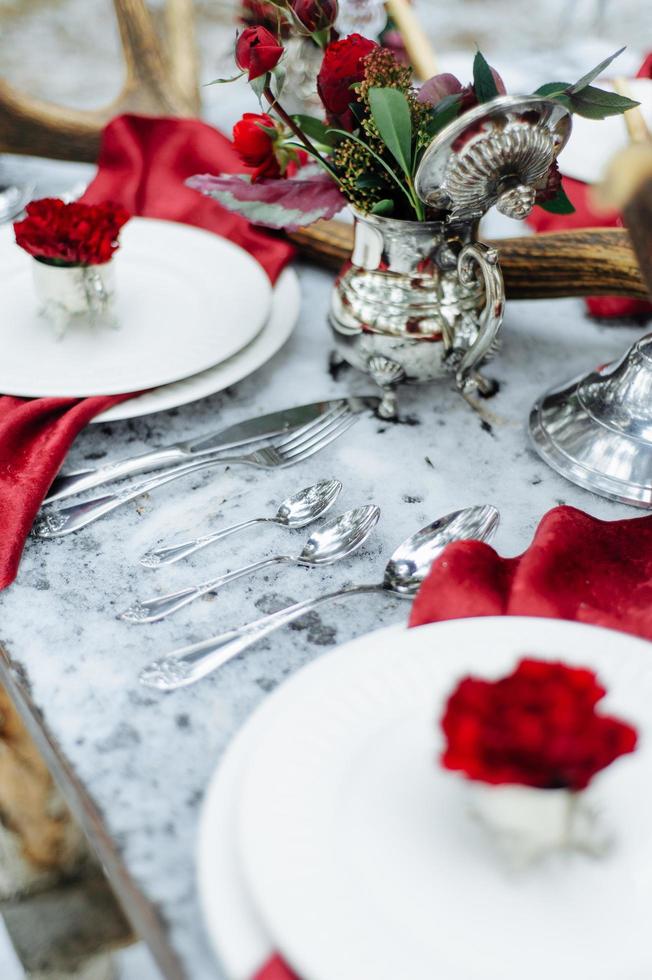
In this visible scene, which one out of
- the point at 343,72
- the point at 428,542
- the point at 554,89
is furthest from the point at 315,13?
the point at 428,542

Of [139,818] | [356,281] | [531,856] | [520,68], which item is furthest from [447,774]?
[520,68]

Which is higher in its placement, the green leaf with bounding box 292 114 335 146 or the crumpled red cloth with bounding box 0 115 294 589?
the green leaf with bounding box 292 114 335 146

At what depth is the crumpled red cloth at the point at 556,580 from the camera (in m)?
0.56

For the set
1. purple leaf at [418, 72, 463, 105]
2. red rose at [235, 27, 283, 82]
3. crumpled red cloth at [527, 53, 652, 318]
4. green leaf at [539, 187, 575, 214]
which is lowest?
crumpled red cloth at [527, 53, 652, 318]

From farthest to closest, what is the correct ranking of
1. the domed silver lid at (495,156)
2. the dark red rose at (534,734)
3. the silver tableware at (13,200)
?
the silver tableware at (13,200) → the domed silver lid at (495,156) → the dark red rose at (534,734)

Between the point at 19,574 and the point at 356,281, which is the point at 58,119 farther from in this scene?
the point at 19,574

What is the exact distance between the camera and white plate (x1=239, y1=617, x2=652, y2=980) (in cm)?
36

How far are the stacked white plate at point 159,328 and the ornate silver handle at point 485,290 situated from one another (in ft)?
0.61

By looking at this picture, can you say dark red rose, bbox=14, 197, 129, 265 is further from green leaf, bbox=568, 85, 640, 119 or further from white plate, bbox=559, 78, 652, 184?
white plate, bbox=559, 78, 652, 184

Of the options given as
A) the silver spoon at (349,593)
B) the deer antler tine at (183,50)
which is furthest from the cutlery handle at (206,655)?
the deer antler tine at (183,50)

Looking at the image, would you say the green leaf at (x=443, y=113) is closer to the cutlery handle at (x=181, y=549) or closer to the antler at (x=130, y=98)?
the cutlery handle at (x=181, y=549)

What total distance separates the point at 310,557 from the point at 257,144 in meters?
0.32

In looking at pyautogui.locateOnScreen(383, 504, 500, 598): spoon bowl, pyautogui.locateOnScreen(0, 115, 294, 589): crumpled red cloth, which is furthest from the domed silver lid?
pyautogui.locateOnScreen(0, 115, 294, 589): crumpled red cloth

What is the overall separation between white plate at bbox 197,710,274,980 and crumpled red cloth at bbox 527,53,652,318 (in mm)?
624
